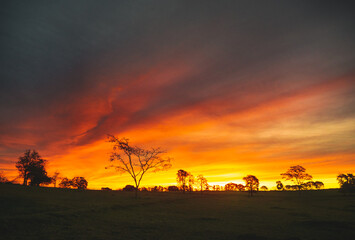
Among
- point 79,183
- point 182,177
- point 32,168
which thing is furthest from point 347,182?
point 79,183

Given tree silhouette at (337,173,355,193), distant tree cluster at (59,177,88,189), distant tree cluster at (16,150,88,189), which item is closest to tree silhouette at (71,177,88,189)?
distant tree cluster at (59,177,88,189)

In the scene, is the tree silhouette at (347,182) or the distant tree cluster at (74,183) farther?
the distant tree cluster at (74,183)

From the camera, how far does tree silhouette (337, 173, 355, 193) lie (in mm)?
88562

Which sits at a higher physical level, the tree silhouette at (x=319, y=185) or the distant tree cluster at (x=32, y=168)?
the distant tree cluster at (x=32, y=168)

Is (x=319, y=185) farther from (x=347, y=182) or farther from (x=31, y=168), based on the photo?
(x=31, y=168)

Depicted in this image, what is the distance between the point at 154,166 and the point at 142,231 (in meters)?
50.6

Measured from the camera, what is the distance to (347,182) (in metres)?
93.4

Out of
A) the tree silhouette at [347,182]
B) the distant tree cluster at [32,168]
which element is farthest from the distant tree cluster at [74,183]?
the tree silhouette at [347,182]

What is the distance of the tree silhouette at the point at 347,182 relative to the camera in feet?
291

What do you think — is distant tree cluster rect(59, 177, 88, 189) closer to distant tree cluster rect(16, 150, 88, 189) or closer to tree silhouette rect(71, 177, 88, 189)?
→ tree silhouette rect(71, 177, 88, 189)

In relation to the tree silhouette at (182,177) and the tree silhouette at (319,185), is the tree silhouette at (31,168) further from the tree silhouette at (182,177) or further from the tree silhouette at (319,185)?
the tree silhouette at (319,185)

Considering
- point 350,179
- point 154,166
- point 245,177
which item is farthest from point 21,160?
point 350,179

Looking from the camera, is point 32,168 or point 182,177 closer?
point 32,168

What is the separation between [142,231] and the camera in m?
15.9
